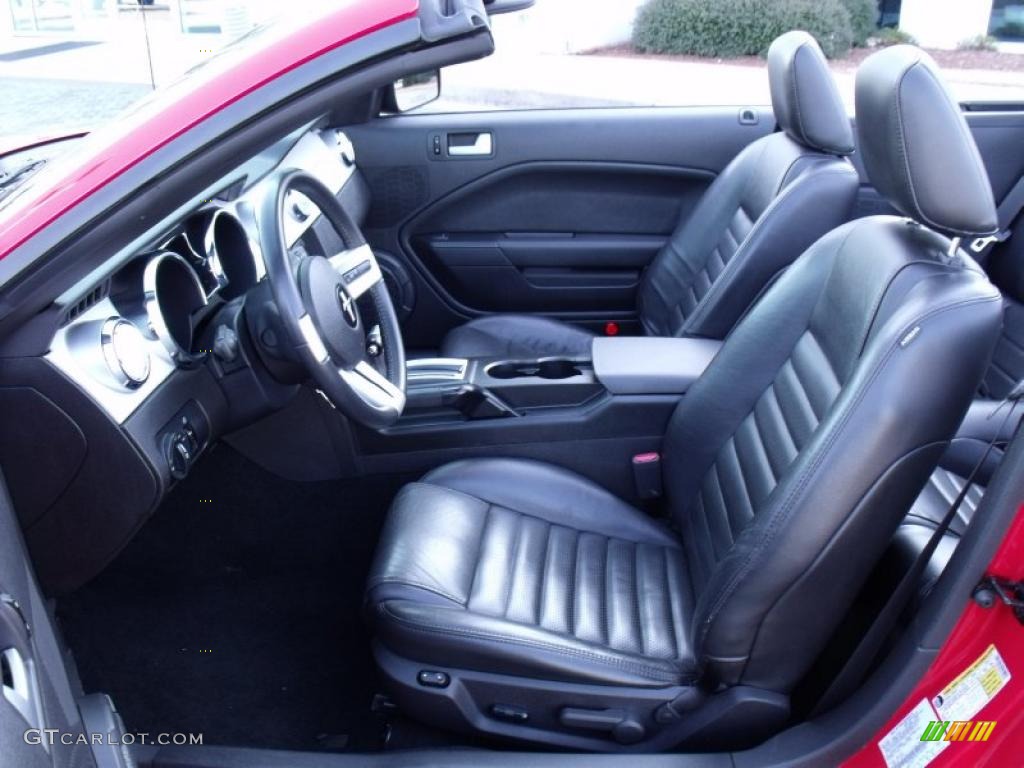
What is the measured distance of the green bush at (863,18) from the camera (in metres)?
7.48

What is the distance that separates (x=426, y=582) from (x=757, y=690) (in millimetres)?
568

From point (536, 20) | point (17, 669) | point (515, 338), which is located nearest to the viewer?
point (17, 669)

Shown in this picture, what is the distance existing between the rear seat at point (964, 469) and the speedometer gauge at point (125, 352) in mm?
1191

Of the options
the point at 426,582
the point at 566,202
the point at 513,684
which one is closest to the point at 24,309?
the point at 426,582

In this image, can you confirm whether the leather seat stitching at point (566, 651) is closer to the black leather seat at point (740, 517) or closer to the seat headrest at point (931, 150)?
the black leather seat at point (740, 517)

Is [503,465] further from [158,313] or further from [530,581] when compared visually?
[158,313]

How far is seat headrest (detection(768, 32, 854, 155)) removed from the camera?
2418 millimetres

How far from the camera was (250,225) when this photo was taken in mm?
1925

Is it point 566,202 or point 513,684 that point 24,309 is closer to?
point 513,684

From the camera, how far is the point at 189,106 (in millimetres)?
1271

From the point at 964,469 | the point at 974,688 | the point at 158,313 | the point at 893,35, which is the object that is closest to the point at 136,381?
the point at 158,313

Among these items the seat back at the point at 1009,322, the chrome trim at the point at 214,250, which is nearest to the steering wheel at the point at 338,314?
the chrome trim at the point at 214,250

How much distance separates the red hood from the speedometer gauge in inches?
9.3

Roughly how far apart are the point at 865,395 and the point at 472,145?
7.11 ft
